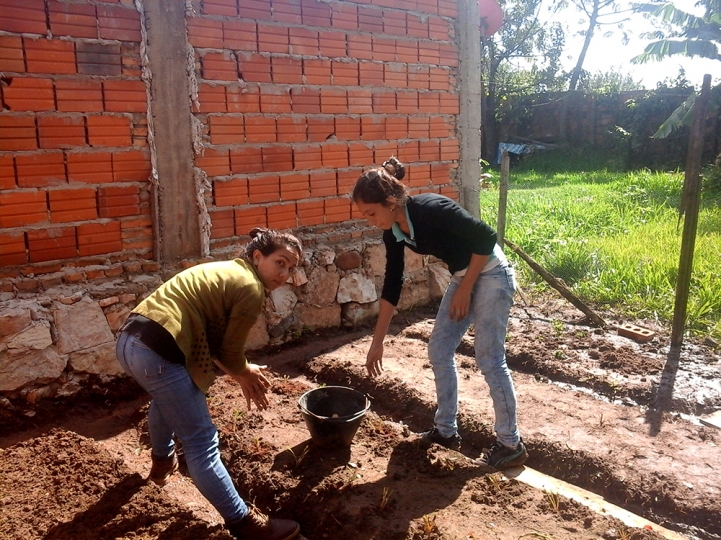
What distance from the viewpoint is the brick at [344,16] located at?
5.14 metres

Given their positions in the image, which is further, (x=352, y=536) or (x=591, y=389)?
(x=591, y=389)

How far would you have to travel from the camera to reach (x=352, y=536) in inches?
110

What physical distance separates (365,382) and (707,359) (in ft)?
9.03

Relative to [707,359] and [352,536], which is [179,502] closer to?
[352,536]

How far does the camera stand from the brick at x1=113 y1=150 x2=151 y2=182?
4191mm

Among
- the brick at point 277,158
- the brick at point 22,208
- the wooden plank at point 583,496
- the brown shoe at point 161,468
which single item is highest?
the brick at point 277,158

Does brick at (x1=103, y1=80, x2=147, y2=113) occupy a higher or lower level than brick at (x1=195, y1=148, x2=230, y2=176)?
higher

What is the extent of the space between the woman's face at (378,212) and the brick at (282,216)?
211 cm

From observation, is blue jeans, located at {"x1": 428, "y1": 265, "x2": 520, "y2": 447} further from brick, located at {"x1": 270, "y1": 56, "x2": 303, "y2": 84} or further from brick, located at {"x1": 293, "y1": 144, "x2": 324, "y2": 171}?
brick, located at {"x1": 270, "y1": 56, "x2": 303, "y2": 84}

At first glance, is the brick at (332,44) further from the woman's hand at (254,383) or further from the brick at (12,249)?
the woman's hand at (254,383)

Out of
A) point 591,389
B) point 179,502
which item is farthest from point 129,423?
point 591,389

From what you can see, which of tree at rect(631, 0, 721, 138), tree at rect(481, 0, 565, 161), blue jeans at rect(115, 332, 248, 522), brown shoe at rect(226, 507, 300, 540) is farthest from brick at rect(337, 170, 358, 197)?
tree at rect(481, 0, 565, 161)

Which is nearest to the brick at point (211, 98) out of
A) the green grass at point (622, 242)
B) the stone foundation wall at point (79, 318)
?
the stone foundation wall at point (79, 318)

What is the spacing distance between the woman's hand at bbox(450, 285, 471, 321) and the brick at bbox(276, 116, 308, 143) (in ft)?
7.97
